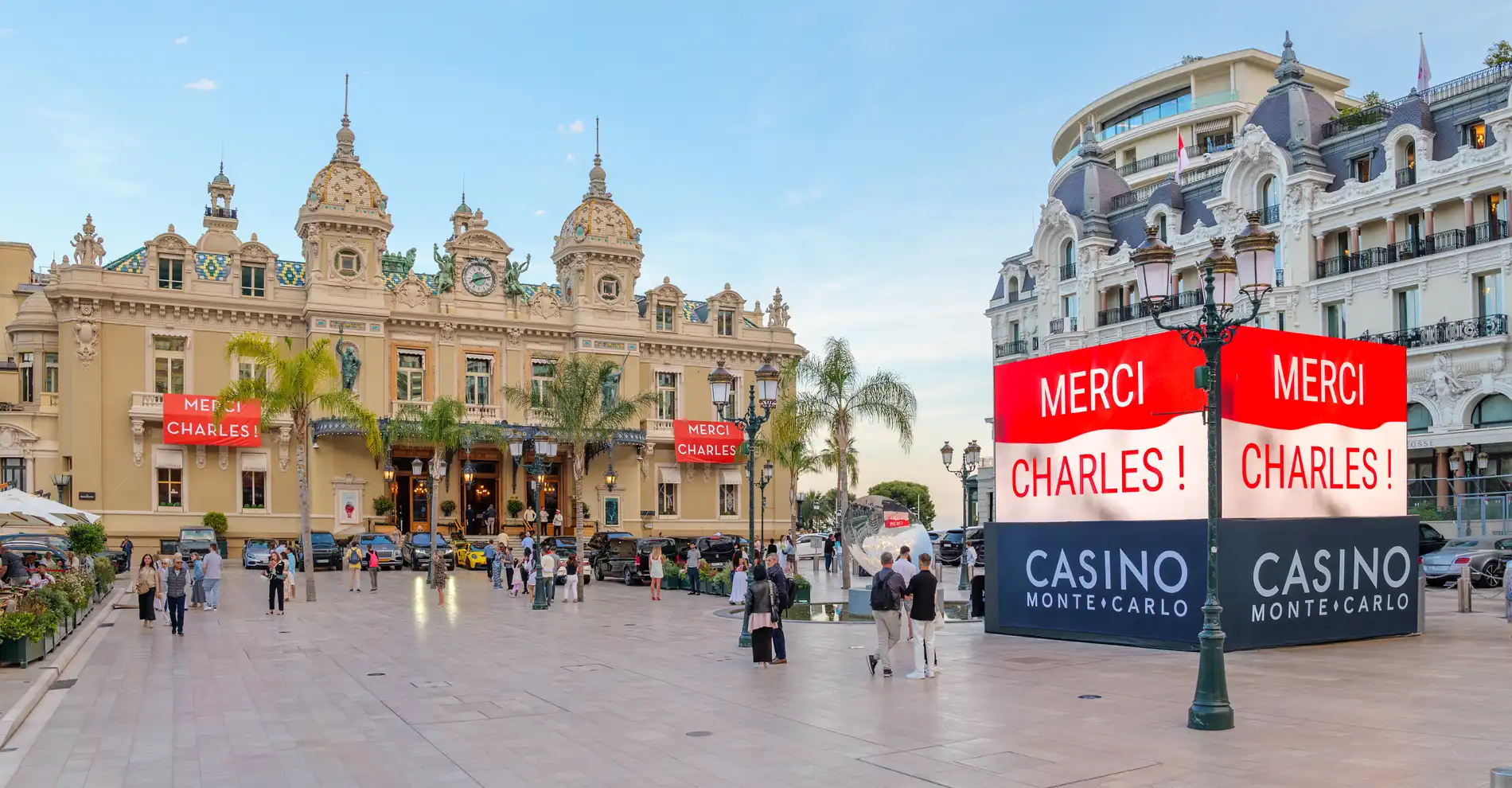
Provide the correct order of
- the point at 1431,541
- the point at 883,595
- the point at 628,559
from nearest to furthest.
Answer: the point at 883,595 → the point at 1431,541 → the point at 628,559

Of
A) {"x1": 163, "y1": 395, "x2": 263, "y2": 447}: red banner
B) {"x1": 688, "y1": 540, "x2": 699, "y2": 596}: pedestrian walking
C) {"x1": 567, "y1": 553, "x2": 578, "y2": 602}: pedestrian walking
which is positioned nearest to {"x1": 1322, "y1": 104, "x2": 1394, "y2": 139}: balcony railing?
{"x1": 688, "y1": 540, "x2": 699, "y2": 596}: pedestrian walking

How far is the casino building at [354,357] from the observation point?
49.2 meters

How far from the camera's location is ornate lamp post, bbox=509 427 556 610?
27.8 m

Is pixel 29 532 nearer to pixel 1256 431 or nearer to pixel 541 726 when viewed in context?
pixel 541 726

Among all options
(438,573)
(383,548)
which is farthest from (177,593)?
(383,548)

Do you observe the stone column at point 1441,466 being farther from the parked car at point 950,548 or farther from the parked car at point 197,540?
the parked car at point 197,540

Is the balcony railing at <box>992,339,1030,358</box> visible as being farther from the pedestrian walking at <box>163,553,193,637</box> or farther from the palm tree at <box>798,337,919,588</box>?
the pedestrian walking at <box>163,553,193,637</box>

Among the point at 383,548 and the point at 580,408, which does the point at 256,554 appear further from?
the point at 580,408

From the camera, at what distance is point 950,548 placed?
153ft

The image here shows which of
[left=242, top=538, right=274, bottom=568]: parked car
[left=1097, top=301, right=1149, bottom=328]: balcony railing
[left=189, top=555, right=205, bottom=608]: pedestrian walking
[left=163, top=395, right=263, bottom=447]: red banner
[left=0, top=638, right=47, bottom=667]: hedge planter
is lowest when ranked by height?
[left=242, top=538, right=274, bottom=568]: parked car

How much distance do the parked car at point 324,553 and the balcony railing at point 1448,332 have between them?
36.8 metres

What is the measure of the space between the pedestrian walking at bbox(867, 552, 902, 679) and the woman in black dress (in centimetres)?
176

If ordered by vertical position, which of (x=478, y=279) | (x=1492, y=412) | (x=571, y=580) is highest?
(x=478, y=279)

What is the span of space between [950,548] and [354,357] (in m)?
26.8
